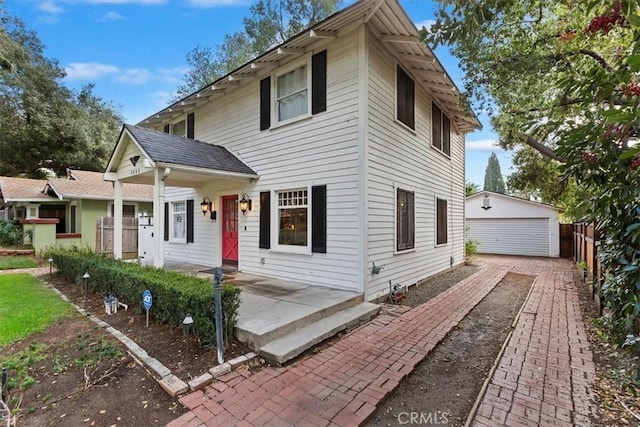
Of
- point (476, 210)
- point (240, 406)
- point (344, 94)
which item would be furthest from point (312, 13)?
point (240, 406)

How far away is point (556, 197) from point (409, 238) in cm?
1431

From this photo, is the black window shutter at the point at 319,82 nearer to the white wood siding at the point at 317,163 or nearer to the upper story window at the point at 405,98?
the white wood siding at the point at 317,163

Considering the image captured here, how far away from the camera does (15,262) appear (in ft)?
36.0

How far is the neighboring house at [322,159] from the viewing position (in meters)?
6.02

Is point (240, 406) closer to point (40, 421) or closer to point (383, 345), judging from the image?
point (40, 421)

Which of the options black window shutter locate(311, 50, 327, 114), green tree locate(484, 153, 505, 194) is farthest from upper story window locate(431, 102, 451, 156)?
green tree locate(484, 153, 505, 194)

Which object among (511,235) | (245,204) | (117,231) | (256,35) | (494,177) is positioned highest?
(256,35)

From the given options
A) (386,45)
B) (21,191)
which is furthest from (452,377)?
(21,191)

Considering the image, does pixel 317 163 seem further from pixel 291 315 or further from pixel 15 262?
pixel 15 262

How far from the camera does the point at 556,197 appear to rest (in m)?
16.8

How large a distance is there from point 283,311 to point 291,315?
246mm

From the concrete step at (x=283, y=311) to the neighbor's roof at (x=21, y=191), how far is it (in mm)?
14578

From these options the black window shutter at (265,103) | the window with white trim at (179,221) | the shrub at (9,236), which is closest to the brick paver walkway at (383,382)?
the black window shutter at (265,103)

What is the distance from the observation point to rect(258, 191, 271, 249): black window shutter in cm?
744
